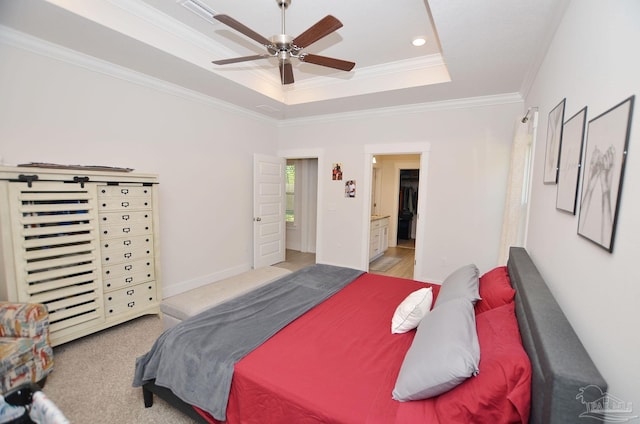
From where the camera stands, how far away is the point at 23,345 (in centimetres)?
192

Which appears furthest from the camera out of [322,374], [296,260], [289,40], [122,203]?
[296,260]

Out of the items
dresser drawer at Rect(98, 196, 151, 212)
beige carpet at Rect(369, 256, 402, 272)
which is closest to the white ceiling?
dresser drawer at Rect(98, 196, 151, 212)

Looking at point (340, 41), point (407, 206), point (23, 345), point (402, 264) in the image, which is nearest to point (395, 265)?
point (402, 264)

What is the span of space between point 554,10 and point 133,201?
3875 millimetres

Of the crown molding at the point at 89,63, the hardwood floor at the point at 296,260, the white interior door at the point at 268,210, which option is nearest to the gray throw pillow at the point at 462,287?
the hardwood floor at the point at 296,260

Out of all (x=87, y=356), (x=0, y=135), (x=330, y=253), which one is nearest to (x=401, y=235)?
(x=330, y=253)

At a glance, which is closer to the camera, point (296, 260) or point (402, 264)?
point (402, 264)

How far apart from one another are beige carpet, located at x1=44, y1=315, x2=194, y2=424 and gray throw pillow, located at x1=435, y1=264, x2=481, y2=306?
6.09 ft

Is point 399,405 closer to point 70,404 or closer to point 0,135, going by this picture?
point 70,404

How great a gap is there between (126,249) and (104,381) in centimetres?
120

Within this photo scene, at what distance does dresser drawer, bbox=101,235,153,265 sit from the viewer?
2680 mm

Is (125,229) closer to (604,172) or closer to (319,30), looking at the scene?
(319,30)

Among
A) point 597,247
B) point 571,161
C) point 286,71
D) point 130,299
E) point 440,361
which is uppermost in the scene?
point 286,71

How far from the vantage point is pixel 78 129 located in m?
2.78
